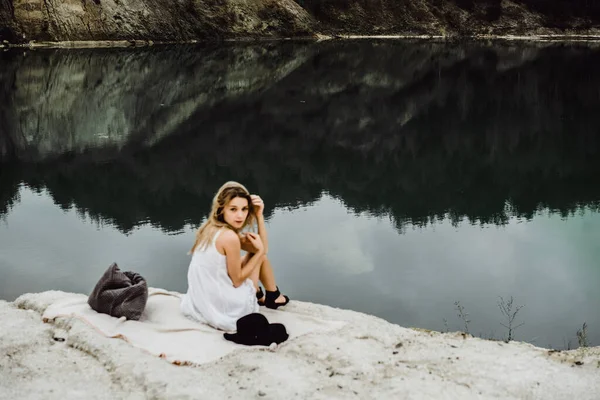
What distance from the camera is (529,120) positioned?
36250 millimetres

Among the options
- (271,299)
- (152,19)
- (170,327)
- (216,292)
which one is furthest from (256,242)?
(152,19)

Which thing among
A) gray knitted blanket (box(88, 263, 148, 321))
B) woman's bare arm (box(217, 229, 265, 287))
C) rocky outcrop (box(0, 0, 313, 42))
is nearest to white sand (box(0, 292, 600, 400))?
gray knitted blanket (box(88, 263, 148, 321))

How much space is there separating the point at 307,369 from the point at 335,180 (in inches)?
654

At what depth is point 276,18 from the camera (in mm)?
87812

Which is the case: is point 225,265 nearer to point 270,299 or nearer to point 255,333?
point 255,333

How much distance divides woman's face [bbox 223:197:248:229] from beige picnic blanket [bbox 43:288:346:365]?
1.22m

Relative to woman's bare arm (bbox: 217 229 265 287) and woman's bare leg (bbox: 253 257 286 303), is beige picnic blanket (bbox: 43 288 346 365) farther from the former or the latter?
woman's bare arm (bbox: 217 229 265 287)

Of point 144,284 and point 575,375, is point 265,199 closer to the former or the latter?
point 144,284

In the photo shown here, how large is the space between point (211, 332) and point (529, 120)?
3120cm

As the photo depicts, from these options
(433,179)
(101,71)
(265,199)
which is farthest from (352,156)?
(101,71)

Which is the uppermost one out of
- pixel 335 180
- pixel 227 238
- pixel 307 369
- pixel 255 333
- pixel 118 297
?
pixel 227 238

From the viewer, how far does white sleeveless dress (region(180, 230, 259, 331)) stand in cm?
804

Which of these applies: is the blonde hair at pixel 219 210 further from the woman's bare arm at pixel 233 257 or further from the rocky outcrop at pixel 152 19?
the rocky outcrop at pixel 152 19

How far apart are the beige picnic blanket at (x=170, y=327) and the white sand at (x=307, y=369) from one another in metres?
0.15
